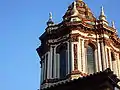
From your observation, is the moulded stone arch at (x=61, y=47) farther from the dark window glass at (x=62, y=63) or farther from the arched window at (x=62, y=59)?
the dark window glass at (x=62, y=63)

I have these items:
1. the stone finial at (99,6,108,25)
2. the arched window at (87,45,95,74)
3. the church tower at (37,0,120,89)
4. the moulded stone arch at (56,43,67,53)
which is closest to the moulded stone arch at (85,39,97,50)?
the church tower at (37,0,120,89)

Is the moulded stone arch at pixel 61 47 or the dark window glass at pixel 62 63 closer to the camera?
the dark window glass at pixel 62 63

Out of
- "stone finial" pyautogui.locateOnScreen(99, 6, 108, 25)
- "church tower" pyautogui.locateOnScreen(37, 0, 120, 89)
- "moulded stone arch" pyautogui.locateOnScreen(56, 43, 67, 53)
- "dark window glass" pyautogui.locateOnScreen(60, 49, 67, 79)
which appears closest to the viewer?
"church tower" pyautogui.locateOnScreen(37, 0, 120, 89)

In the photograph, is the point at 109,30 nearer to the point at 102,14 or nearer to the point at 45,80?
the point at 102,14

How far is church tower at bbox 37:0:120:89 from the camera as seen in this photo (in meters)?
38.6

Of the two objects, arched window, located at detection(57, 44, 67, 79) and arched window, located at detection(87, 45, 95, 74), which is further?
arched window, located at detection(57, 44, 67, 79)

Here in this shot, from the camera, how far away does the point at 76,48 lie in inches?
1542

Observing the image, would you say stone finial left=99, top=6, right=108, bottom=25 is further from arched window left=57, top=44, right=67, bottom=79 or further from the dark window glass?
the dark window glass

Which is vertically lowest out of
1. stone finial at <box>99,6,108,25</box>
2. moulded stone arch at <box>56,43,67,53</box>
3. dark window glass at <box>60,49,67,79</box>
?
dark window glass at <box>60,49,67,79</box>

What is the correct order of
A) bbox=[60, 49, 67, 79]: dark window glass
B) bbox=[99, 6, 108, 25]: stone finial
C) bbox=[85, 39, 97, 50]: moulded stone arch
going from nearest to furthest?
1. bbox=[60, 49, 67, 79]: dark window glass
2. bbox=[85, 39, 97, 50]: moulded stone arch
3. bbox=[99, 6, 108, 25]: stone finial

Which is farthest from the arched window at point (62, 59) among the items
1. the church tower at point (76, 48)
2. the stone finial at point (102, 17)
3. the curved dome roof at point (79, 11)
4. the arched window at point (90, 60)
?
the stone finial at point (102, 17)

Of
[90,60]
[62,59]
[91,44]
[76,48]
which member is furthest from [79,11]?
[90,60]

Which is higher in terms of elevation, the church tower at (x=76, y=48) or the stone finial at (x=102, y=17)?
the stone finial at (x=102, y=17)

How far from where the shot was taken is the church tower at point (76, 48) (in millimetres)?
38562
